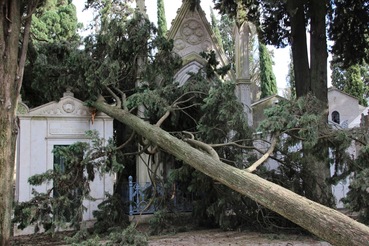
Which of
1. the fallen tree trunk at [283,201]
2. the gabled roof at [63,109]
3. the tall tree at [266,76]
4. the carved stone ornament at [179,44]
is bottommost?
the fallen tree trunk at [283,201]

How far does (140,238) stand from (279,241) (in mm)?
2702

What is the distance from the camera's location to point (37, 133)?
10078 millimetres

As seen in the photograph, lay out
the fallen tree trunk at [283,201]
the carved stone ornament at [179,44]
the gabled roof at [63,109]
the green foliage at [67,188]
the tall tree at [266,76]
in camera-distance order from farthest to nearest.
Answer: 1. the tall tree at [266,76]
2. the carved stone ornament at [179,44]
3. the gabled roof at [63,109]
4. the green foliage at [67,188]
5. the fallen tree trunk at [283,201]

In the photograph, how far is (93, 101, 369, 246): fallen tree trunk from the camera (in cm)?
411

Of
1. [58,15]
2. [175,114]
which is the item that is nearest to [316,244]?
[175,114]

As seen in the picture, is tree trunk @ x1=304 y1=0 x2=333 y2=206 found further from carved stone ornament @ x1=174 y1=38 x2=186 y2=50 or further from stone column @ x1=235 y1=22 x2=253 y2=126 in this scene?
carved stone ornament @ x1=174 y1=38 x2=186 y2=50

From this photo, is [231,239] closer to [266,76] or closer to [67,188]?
[67,188]

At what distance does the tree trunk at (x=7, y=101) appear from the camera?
627 centimetres

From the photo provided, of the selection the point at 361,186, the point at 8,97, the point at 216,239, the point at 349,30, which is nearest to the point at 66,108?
the point at 8,97

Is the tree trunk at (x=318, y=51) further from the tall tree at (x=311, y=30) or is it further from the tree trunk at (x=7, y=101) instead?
the tree trunk at (x=7, y=101)

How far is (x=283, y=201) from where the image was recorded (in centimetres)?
489

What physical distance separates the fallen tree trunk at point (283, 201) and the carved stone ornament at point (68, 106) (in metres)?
3.50

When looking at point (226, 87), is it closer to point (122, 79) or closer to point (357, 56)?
point (122, 79)

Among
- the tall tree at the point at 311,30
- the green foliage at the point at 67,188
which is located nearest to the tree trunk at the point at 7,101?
the green foliage at the point at 67,188
